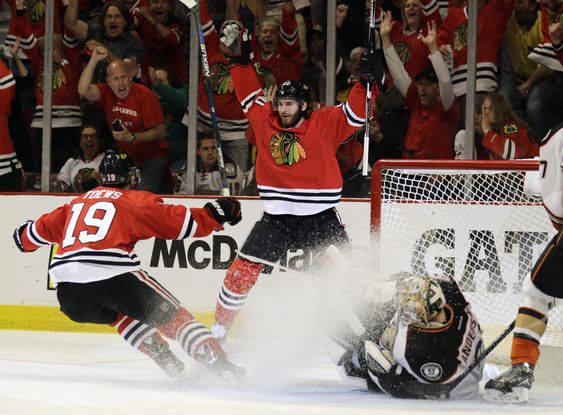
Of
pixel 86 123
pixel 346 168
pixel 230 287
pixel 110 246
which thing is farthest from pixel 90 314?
pixel 86 123

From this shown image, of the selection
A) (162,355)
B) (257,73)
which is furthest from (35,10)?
(162,355)

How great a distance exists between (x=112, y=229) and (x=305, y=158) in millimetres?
1124

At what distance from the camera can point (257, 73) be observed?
725 cm

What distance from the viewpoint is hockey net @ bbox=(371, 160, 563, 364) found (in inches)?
215

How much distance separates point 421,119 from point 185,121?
146 centimetres

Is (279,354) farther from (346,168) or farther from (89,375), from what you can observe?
(346,168)

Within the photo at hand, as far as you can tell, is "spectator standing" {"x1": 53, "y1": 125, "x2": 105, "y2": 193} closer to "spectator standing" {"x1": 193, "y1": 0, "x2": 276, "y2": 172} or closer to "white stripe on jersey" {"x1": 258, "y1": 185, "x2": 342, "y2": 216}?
"spectator standing" {"x1": 193, "y1": 0, "x2": 276, "y2": 172}

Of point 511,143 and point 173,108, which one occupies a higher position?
point 173,108

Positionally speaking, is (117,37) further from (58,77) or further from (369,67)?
(369,67)

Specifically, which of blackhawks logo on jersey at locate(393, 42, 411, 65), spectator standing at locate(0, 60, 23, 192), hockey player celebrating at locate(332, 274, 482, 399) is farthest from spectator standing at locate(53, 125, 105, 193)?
hockey player celebrating at locate(332, 274, 482, 399)

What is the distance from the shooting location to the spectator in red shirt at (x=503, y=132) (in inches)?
253

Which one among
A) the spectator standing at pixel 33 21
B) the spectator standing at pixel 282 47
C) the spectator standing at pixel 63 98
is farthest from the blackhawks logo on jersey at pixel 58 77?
the spectator standing at pixel 282 47

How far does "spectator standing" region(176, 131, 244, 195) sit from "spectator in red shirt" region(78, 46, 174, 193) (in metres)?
0.11

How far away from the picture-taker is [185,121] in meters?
7.40
